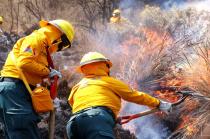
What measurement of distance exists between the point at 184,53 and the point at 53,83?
476cm

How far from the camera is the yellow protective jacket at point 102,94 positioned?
534 cm

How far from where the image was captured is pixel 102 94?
5.36 meters

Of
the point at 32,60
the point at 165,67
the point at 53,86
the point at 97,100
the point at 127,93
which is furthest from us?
the point at 165,67

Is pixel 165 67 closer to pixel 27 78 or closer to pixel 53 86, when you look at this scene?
pixel 53 86

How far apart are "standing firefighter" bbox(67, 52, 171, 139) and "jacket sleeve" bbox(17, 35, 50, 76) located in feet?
1.59

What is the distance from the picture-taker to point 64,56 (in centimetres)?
1202

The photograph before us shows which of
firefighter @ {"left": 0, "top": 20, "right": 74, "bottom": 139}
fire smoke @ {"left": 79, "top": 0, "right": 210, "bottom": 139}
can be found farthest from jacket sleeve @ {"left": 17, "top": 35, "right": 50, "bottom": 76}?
fire smoke @ {"left": 79, "top": 0, "right": 210, "bottom": 139}

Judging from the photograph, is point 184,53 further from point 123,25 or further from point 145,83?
point 123,25

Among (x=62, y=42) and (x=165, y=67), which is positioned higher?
(x=62, y=42)

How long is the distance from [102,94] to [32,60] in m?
0.97

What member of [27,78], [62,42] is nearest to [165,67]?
[62,42]

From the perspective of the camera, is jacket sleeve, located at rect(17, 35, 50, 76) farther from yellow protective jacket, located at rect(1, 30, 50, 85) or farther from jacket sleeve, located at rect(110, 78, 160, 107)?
jacket sleeve, located at rect(110, 78, 160, 107)

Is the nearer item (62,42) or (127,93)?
(127,93)

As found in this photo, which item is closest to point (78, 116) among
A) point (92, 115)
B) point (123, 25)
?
point (92, 115)
